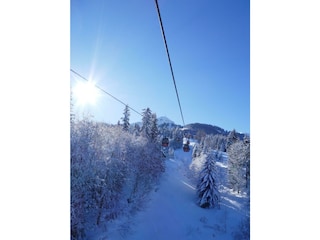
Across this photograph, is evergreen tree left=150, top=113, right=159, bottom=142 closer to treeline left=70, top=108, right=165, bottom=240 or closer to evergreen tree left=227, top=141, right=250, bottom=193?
treeline left=70, top=108, right=165, bottom=240

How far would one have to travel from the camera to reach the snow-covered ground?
5547mm

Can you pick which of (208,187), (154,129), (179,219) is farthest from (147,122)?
(179,219)

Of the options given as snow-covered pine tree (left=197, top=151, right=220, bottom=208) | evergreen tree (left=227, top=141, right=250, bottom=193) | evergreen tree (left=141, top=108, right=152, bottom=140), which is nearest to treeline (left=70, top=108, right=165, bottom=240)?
evergreen tree (left=141, top=108, right=152, bottom=140)

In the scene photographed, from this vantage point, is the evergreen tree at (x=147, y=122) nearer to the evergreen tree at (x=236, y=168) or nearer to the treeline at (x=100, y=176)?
the treeline at (x=100, y=176)

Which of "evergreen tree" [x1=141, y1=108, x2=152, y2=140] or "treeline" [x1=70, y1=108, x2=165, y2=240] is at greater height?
"evergreen tree" [x1=141, y1=108, x2=152, y2=140]

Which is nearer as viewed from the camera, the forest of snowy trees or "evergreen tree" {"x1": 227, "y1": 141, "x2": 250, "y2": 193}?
the forest of snowy trees

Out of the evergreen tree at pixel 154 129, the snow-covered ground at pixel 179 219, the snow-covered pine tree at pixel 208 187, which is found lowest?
the snow-covered ground at pixel 179 219

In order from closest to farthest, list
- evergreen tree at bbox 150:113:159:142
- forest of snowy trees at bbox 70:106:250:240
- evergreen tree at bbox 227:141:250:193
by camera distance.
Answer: forest of snowy trees at bbox 70:106:250:240
evergreen tree at bbox 227:141:250:193
evergreen tree at bbox 150:113:159:142

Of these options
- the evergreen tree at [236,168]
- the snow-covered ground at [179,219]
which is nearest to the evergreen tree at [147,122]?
the snow-covered ground at [179,219]

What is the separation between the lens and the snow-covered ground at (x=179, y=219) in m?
5.55

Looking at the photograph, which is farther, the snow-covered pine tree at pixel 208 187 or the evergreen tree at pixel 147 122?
the evergreen tree at pixel 147 122

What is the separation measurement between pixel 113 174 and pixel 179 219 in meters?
3.00
